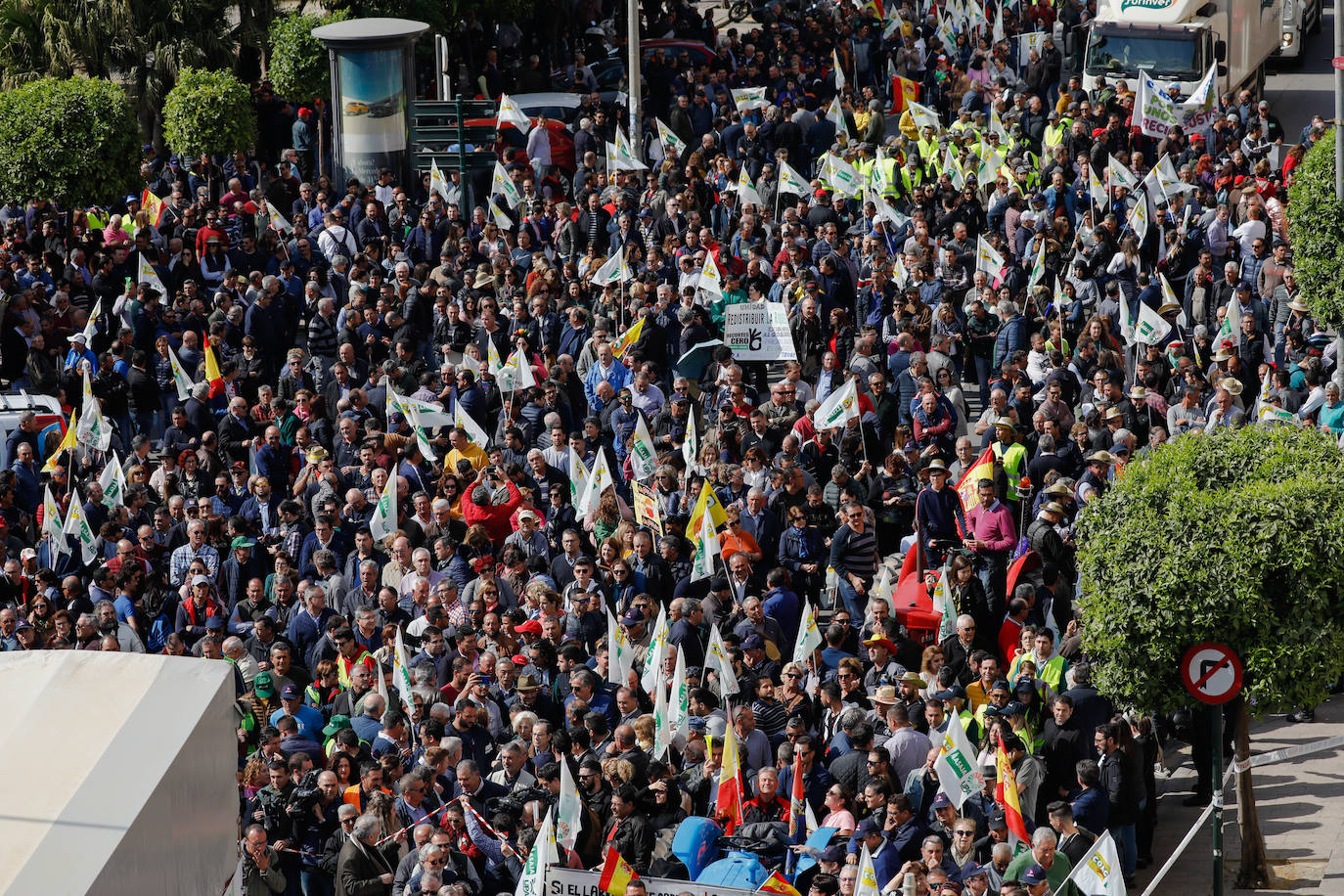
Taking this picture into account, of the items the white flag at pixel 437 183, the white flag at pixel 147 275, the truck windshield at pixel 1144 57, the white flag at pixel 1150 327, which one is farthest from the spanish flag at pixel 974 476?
the truck windshield at pixel 1144 57

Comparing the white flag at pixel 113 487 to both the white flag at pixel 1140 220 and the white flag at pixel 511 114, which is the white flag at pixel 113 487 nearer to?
the white flag at pixel 1140 220

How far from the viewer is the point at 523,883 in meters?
12.2

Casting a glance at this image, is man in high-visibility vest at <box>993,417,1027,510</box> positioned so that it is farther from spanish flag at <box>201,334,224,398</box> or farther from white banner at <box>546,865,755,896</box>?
spanish flag at <box>201,334,224,398</box>

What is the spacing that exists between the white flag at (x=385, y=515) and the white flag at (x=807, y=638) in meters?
4.06

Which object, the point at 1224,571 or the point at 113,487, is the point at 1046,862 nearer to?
the point at 1224,571

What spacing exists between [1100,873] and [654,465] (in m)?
7.06

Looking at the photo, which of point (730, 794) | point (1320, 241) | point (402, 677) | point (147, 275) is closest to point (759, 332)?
point (1320, 241)

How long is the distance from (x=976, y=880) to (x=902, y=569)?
4.60 m

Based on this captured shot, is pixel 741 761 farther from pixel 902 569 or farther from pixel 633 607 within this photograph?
pixel 902 569

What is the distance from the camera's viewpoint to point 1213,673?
13.2 meters

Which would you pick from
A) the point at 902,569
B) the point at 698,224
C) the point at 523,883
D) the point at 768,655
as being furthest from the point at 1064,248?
the point at 523,883

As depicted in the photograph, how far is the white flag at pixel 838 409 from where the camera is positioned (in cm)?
1798

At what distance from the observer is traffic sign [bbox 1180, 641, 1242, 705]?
13.1m

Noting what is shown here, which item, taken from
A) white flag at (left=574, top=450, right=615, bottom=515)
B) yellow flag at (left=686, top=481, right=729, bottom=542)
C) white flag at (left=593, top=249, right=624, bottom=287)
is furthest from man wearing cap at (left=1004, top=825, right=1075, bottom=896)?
white flag at (left=593, top=249, right=624, bottom=287)
